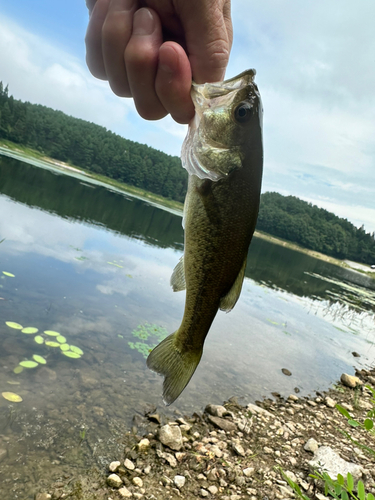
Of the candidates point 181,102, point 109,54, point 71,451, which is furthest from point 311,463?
point 109,54

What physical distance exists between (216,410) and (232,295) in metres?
4.94

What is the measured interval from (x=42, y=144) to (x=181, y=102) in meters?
84.8

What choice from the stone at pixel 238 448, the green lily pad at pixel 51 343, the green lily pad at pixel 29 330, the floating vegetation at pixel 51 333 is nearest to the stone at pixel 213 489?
the stone at pixel 238 448

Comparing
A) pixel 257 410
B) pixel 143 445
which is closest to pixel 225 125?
pixel 143 445

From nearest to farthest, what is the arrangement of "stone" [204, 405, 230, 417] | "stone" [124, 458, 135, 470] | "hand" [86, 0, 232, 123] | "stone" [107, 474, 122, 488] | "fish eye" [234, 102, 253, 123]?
"hand" [86, 0, 232, 123] < "fish eye" [234, 102, 253, 123] < "stone" [107, 474, 122, 488] < "stone" [124, 458, 135, 470] < "stone" [204, 405, 230, 417]

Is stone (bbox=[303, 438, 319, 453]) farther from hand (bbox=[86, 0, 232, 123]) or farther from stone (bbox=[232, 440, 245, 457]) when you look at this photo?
hand (bbox=[86, 0, 232, 123])

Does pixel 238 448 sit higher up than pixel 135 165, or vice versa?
pixel 135 165

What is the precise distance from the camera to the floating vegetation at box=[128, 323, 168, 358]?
7.64 metres

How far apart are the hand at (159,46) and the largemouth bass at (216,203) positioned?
0.14m

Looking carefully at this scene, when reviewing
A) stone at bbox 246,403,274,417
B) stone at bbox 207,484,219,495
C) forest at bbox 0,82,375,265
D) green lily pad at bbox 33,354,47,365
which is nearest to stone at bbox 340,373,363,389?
stone at bbox 246,403,274,417

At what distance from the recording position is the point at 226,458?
5047 mm

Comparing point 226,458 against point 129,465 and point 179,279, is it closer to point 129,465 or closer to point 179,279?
point 129,465

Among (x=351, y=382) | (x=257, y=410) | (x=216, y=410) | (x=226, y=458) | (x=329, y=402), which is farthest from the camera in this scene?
(x=351, y=382)

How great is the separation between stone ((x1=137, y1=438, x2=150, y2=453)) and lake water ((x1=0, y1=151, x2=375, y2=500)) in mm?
312
